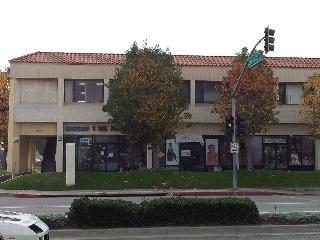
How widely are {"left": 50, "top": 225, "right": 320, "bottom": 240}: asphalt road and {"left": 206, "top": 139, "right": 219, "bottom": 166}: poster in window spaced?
90.6 feet

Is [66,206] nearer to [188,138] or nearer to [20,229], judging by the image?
[20,229]

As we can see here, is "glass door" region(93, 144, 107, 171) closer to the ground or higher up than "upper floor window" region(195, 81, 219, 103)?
closer to the ground

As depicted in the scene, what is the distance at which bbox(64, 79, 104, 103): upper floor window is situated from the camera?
38.9m

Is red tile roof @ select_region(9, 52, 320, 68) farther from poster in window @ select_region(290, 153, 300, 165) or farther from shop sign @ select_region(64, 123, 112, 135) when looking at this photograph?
poster in window @ select_region(290, 153, 300, 165)

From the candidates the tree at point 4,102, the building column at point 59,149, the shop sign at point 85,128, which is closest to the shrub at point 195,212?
the building column at point 59,149

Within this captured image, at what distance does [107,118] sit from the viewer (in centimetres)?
3875

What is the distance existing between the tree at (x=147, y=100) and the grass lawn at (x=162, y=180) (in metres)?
2.58

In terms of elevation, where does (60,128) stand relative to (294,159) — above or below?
above

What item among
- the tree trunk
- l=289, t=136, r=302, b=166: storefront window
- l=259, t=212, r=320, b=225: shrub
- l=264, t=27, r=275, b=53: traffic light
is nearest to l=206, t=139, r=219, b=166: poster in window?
the tree trunk

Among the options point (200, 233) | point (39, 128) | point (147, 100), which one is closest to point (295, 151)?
point (147, 100)

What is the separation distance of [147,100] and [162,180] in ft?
15.5

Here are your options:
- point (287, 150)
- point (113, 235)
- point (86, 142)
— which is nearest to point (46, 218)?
point (113, 235)

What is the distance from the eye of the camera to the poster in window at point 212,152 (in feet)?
131

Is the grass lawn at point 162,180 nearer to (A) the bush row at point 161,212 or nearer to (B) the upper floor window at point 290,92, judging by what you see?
(B) the upper floor window at point 290,92
